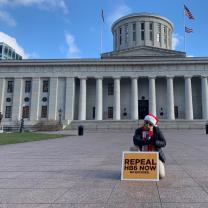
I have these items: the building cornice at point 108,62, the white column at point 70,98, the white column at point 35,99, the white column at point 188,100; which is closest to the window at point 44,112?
the white column at point 35,99

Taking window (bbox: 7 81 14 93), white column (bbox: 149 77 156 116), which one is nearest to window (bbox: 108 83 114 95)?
white column (bbox: 149 77 156 116)

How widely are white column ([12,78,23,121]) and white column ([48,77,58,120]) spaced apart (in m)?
6.54

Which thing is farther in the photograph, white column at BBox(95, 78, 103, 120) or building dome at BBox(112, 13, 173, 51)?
building dome at BBox(112, 13, 173, 51)

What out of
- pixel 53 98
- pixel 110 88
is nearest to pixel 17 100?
pixel 53 98

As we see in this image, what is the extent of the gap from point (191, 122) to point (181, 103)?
35.3 ft

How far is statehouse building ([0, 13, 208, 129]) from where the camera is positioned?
166 feet

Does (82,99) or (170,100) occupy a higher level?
(82,99)

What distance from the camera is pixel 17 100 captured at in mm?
52375

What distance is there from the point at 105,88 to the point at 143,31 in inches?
781

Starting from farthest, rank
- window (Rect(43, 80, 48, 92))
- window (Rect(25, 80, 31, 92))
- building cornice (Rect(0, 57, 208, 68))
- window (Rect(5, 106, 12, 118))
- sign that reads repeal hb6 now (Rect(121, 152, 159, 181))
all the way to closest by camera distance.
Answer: window (Rect(25, 80, 31, 92))
window (Rect(43, 80, 48, 92))
window (Rect(5, 106, 12, 118))
building cornice (Rect(0, 57, 208, 68))
sign that reads repeal hb6 now (Rect(121, 152, 159, 181))

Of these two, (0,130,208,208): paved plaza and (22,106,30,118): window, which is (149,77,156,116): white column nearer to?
(22,106,30,118): window

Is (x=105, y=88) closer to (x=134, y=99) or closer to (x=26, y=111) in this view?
(x=134, y=99)

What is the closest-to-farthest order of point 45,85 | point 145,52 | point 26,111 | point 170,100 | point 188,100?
point 188,100
point 170,100
point 26,111
point 45,85
point 145,52

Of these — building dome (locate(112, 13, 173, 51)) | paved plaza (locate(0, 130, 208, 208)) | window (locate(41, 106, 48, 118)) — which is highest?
building dome (locate(112, 13, 173, 51))
